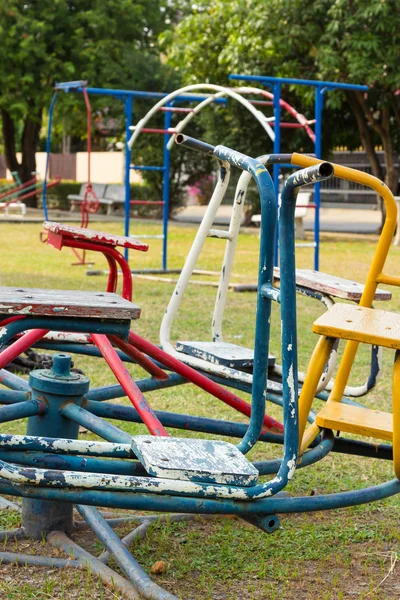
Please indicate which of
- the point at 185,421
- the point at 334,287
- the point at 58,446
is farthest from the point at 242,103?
the point at 58,446

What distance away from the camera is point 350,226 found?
71.8 feet

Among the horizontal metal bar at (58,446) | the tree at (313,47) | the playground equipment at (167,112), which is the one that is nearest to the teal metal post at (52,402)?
the horizontal metal bar at (58,446)

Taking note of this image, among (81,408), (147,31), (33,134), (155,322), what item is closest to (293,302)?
(81,408)

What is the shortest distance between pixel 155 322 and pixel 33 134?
18.7 m

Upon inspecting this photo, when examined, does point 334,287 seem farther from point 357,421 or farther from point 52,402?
point 52,402

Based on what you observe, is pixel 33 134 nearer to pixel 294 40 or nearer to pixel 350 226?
pixel 350 226

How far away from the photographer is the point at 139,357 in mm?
2727

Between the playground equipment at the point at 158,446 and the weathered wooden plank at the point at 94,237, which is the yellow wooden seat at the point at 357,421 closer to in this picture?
the playground equipment at the point at 158,446

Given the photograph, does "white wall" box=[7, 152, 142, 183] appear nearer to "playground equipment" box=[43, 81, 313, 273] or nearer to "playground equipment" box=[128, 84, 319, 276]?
"playground equipment" box=[43, 81, 313, 273]

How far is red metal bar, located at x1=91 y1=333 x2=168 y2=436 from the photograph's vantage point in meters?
2.30

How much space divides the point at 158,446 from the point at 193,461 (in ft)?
0.33

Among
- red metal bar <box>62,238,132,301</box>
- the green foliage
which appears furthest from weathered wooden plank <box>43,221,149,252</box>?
the green foliage

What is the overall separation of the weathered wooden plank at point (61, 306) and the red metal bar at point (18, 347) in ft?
0.45

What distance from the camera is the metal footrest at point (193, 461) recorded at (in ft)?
6.51
